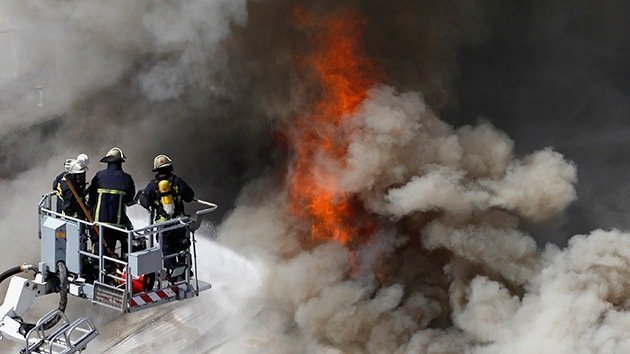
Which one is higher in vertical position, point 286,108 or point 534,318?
→ point 286,108

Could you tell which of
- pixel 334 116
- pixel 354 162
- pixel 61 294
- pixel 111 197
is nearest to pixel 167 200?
pixel 111 197

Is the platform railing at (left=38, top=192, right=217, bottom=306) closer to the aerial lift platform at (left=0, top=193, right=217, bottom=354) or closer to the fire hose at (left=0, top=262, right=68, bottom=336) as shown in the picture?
the aerial lift platform at (left=0, top=193, right=217, bottom=354)

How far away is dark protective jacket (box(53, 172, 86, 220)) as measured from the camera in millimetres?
7914

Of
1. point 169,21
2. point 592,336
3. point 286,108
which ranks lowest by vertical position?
point 592,336

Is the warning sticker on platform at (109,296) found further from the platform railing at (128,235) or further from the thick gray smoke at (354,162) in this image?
the thick gray smoke at (354,162)

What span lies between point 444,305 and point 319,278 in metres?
1.24

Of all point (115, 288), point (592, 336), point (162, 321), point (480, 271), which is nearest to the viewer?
point (115, 288)

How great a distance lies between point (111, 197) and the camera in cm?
783

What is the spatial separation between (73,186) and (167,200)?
746 millimetres

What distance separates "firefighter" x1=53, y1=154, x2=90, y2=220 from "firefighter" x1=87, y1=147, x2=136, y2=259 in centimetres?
9

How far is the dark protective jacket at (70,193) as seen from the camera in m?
7.91

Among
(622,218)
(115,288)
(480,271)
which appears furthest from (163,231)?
(622,218)

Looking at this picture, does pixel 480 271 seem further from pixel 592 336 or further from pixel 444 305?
pixel 592 336

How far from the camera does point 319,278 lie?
9898mm
